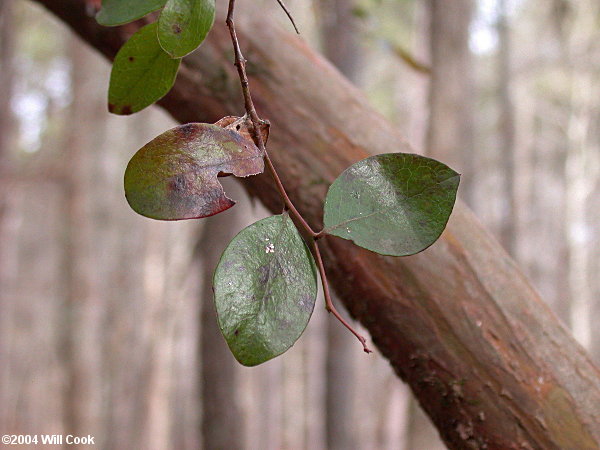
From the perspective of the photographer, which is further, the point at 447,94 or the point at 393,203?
Result: the point at 447,94

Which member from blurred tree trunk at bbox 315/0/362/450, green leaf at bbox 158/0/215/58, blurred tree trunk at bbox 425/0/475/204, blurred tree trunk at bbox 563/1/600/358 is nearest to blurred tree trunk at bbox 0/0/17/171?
blurred tree trunk at bbox 315/0/362/450

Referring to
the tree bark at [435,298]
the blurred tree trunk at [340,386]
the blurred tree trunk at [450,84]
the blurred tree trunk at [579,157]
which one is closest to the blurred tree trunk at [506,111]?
the blurred tree trunk at [579,157]

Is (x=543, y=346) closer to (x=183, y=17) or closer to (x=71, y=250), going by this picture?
(x=183, y=17)

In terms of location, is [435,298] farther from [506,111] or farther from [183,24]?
[506,111]

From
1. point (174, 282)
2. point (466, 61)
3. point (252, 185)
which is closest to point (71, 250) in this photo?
point (174, 282)

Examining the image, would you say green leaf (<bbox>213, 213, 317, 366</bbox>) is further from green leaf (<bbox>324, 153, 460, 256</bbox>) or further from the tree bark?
the tree bark

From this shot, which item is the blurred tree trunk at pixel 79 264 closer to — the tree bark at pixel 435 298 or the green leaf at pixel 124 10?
the tree bark at pixel 435 298

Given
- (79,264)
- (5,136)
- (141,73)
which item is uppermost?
(141,73)

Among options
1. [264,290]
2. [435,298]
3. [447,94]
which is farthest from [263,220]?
[447,94]
